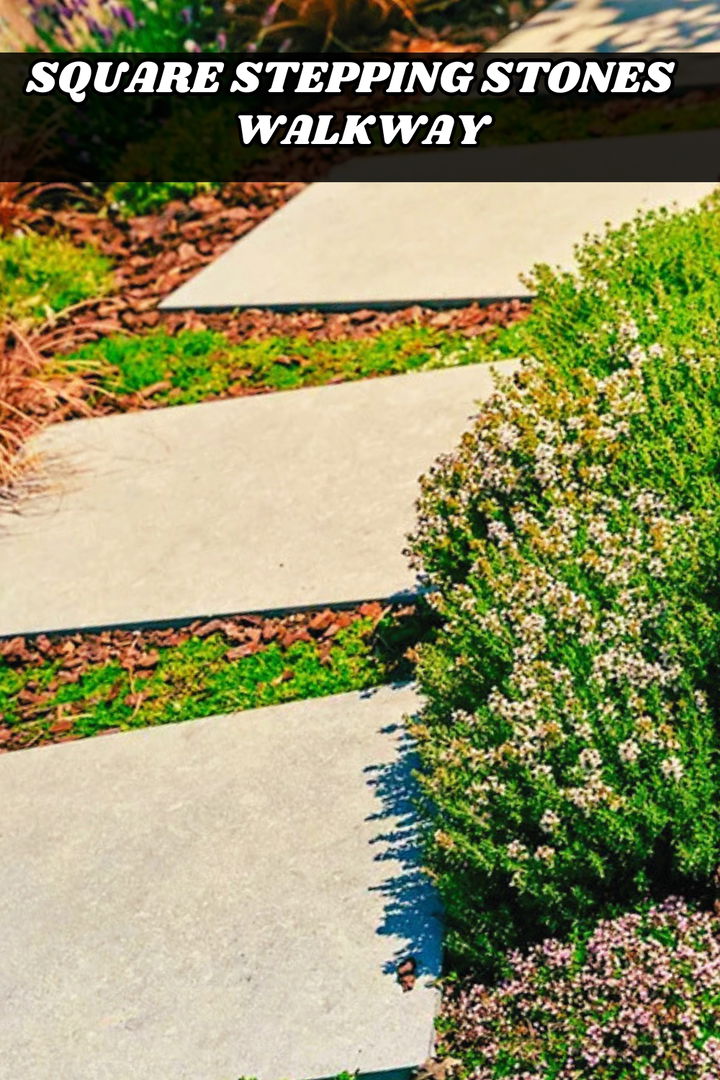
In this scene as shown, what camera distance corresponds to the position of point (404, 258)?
6.68 metres

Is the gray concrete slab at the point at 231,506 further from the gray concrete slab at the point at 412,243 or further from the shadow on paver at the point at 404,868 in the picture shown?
the shadow on paver at the point at 404,868

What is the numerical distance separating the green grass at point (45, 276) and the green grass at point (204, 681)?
92.2 inches

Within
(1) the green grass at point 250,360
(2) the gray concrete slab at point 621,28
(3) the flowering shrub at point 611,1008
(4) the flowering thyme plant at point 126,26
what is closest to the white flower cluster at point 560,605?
(3) the flowering shrub at point 611,1008

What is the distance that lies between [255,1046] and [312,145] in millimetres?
5480

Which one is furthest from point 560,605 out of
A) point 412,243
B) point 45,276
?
point 45,276

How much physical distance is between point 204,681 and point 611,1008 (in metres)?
1.94

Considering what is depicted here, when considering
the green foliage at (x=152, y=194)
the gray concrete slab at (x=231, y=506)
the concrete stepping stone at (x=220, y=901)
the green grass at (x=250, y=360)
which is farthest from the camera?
the green foliage at (x=152, y=194)

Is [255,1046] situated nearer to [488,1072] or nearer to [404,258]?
[488,1072]

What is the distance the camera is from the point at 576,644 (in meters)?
3.48

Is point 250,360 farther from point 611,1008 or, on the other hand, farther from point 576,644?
point 611,1008

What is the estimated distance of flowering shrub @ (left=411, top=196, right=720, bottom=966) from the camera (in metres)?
3.28

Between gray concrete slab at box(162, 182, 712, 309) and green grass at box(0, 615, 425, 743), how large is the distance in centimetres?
196

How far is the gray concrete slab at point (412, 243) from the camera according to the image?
6383 millimetres

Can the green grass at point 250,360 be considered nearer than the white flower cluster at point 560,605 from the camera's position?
No
